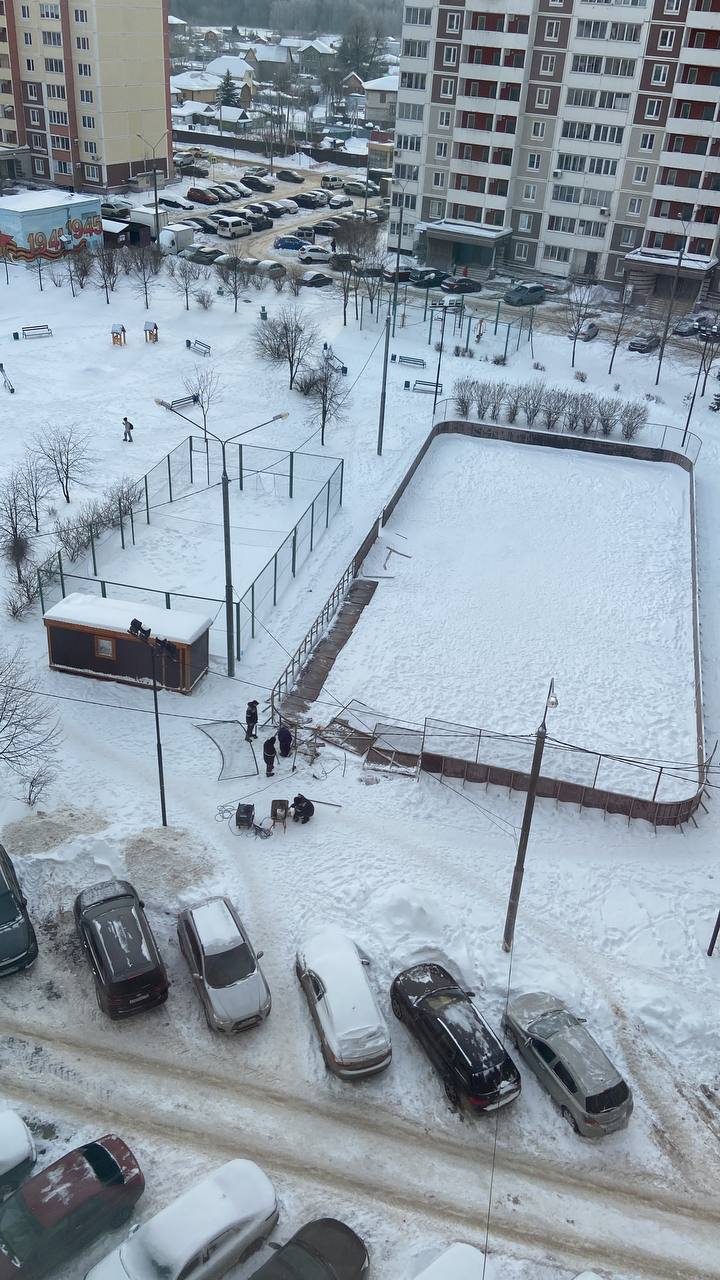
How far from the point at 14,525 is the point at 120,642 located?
6586 mm

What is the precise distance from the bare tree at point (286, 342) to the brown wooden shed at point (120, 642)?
19.3 m

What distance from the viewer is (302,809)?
18859mm

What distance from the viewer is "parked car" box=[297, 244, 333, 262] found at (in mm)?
57062

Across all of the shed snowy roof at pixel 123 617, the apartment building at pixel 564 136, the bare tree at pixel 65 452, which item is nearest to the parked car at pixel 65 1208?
the shed snowy roof at pixel 123 617

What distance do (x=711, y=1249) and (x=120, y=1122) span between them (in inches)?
316

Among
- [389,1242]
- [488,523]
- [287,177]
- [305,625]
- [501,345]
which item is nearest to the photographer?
[389,1242]

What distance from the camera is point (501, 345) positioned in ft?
151

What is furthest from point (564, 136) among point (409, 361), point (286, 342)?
point (286, 342)

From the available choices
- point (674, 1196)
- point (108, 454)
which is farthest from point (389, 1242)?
point (108, 454)

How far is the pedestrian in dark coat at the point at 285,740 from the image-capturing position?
20344 mm

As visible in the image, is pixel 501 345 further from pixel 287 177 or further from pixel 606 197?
pixel 287 177

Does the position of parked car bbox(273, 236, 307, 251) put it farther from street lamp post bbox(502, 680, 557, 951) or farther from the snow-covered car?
the snow-covered car

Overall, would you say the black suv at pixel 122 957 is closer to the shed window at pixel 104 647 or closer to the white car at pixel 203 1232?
the white car at pixel 203 1232

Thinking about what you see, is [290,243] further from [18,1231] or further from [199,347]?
[18,1231]
